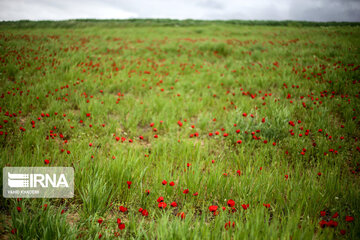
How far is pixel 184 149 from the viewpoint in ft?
8.64

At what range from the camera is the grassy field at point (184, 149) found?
1473mm

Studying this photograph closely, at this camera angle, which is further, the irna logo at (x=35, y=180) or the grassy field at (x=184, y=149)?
the irna logo at (x=35, y=180)

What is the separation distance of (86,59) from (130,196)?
7063mm

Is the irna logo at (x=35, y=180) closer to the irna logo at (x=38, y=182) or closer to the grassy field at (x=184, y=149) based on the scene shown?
the irna logo at (x=38, y=182)

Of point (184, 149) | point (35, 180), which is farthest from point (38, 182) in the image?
point (184, 149)

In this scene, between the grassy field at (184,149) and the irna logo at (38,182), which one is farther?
the irna logo at (38,182)

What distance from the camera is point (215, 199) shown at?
1934 millimetres

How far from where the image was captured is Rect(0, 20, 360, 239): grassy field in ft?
4.83

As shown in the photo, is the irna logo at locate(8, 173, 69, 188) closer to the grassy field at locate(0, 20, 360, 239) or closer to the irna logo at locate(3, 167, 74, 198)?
the irna logo at locate(3, 167, 74, 198)

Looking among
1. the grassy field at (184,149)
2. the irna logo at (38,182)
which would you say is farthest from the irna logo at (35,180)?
the grassy field at (184,149)

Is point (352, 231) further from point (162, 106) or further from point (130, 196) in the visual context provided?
point (162, 106)

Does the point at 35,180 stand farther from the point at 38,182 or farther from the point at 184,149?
the point at 184,149

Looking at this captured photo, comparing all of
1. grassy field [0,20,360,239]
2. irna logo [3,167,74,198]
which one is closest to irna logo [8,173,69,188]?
irna logo [3,167,74,198]

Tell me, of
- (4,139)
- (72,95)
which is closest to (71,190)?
(4,139)
